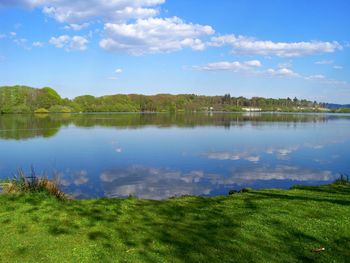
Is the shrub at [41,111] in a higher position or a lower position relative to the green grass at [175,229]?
higher

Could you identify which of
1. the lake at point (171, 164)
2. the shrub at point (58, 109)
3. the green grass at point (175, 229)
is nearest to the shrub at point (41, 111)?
the shrub at point (58, 109)

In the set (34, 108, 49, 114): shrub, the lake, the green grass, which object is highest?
(34, 108, 49, 114): shrub

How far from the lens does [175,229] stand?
9453mm

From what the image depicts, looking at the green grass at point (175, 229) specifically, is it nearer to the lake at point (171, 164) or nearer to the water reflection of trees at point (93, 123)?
the lake at point (171, 164)

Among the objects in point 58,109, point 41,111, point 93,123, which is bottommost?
point 93,123

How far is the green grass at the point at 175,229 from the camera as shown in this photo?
7812 mm

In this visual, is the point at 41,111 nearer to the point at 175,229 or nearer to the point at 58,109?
the point at 58,109

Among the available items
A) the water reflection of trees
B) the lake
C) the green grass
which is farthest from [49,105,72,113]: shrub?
the green grass

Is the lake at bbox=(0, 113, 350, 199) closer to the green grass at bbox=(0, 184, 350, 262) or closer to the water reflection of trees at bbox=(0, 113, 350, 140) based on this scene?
the green grass at bbox=(0, 184, 350, 262)

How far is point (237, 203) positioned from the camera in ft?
39.8

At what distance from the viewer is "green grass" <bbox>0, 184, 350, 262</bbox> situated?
7.81m

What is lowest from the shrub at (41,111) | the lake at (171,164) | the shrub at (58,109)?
the lake at (171,164)

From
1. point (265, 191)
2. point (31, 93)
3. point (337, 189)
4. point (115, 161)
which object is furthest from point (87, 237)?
point (31, 93)

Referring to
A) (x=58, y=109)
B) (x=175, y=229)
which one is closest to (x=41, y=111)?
(x=58, y=109)
